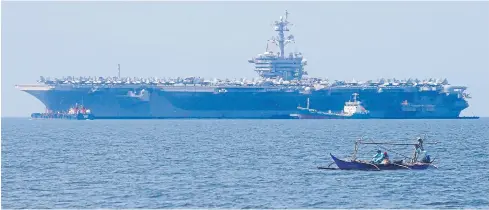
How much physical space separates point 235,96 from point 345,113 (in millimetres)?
11883

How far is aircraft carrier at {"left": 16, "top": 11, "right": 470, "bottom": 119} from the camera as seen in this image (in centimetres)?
10606

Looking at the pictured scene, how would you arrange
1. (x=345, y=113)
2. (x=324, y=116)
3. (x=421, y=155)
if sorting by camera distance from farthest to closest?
(x=324, y=116) → (x=345, y=113) → (x=421, y=155)

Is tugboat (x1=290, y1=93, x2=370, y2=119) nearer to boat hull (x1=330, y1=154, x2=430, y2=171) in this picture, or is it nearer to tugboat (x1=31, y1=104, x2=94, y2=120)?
tugboat (x1=31, y1=104, x2=94, y2=120)

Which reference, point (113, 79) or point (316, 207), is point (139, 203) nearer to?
point (316, 207)

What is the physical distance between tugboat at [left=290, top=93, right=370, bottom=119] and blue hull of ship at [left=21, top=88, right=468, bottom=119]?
638 mm

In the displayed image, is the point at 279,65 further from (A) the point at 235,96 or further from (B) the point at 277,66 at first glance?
(A) the point at 235,96

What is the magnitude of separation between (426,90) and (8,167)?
70.5 meters

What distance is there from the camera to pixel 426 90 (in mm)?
106812

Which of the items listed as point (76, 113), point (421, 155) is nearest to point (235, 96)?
point (76, 113)

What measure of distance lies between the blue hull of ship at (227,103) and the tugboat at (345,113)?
0.64m

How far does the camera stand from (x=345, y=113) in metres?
111

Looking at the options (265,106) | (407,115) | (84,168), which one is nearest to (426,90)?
(407,115)

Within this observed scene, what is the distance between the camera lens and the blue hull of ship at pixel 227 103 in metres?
107

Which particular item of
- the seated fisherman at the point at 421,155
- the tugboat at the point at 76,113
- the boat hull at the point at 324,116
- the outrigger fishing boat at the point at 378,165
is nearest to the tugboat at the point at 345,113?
the boat hull at the point at 324,116
